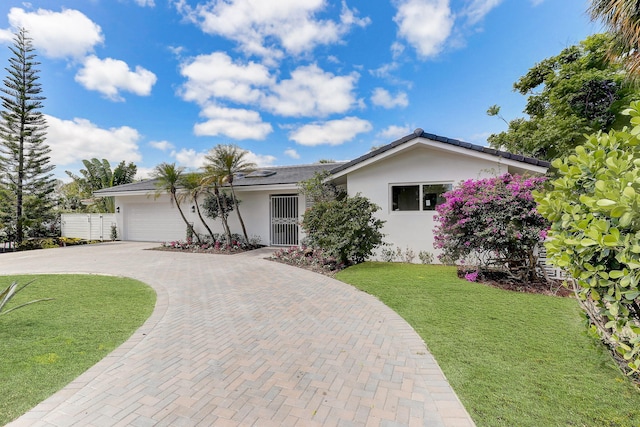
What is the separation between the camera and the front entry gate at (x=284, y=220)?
632 inches

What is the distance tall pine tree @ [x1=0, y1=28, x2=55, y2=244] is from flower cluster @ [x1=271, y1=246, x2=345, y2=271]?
17.3 m

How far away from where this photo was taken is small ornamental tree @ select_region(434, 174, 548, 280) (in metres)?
7.33

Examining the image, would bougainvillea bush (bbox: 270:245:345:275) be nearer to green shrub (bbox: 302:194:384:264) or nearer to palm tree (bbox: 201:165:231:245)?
green shrub (bbox: 302:194:384:264)

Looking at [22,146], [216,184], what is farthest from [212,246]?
[22,146]

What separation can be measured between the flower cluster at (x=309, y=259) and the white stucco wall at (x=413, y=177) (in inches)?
111

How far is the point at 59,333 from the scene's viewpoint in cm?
474

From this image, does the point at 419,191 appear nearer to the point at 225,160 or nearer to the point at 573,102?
the point at 225,160

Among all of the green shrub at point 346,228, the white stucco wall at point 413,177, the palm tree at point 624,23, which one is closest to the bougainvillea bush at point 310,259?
the green shrub at point 346,228

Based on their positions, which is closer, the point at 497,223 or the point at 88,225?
the point at 497,223

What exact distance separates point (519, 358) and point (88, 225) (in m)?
26.5

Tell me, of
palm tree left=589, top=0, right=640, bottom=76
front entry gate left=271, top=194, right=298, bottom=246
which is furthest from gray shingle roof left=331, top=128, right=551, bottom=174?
front entry gate left=271, top=194, right=298, bottom=246

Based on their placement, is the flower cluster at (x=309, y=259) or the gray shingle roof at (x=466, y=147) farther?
the flower cluster at (x=309, y=259)

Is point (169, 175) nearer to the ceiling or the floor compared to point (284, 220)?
nearer to the ceiling

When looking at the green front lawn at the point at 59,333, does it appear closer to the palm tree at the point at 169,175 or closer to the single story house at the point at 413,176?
the palm tree at the point at 169,175
